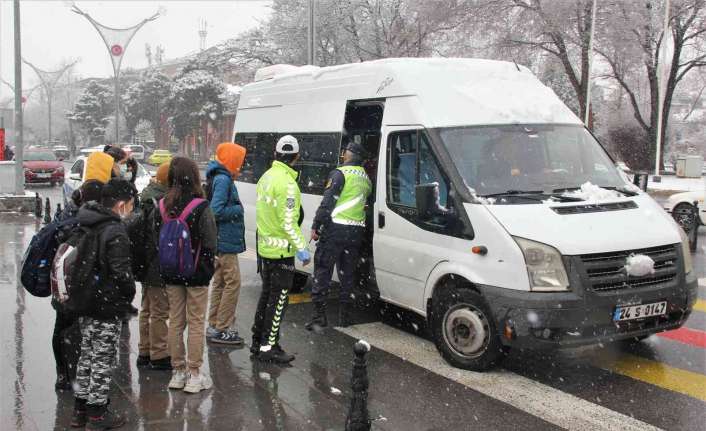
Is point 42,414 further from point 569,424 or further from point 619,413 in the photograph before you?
point 619,413

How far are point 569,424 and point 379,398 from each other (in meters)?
1.40

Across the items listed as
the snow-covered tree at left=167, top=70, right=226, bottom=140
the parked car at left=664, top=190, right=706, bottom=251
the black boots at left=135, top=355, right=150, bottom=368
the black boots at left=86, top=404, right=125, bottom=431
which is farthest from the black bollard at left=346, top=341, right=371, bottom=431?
the snow-covered tree at left=167, top=70, right=226, bottom=140

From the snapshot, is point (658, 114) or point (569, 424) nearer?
point (569, 424)

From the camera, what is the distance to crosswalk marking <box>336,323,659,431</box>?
4.74m

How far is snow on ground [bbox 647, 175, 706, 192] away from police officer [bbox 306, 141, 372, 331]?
74.0ft

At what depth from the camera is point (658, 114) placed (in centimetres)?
3027

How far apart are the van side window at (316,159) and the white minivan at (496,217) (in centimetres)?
3

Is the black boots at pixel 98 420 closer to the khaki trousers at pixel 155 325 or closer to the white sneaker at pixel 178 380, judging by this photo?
the white sneaker at pixel 178 380

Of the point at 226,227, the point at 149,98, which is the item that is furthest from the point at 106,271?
the point at 149,98

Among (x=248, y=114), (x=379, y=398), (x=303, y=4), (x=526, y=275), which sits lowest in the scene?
(x=379, y=398)

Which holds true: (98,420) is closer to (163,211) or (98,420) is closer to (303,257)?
(163,211)

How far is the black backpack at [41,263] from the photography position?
4.71m

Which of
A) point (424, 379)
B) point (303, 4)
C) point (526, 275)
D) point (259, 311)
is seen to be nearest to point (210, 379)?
point (259, 311)

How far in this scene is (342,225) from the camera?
681 centimetres
